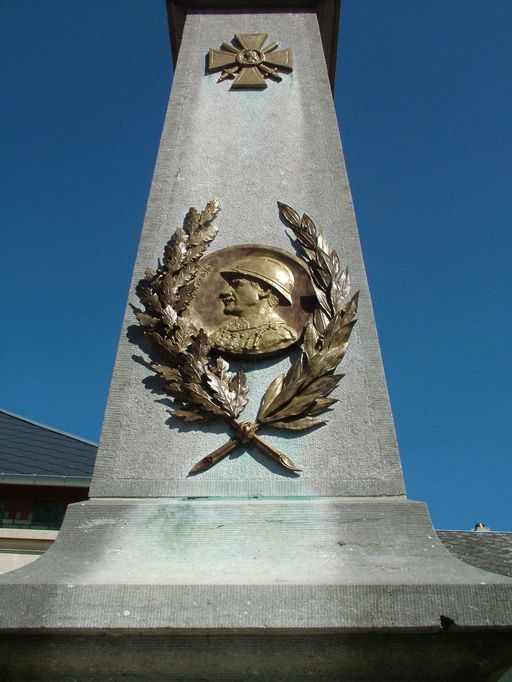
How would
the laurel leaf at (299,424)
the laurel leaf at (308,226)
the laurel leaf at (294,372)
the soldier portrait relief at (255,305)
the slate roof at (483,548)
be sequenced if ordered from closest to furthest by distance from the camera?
the laurel leaf at (299,424) → the laurel leaf at (294,372) → the soldier portrait relief at (255,305) → the laurel leaf at (308,226) → the slate roof at (483,548)

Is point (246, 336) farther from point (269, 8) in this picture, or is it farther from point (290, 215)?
point (269, 8)

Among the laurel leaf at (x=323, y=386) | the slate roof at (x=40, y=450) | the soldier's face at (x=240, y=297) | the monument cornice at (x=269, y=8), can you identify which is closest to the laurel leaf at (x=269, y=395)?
the laurel leaf at (x=323, y=386)

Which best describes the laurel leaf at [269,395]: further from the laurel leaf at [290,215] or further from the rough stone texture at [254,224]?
the laurel leaf at [290,215]

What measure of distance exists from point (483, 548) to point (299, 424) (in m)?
7.88

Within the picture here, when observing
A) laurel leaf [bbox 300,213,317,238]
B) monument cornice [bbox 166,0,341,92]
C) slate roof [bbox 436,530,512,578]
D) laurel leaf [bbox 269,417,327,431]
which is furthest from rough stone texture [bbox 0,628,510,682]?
slate roof [bbox 436,530,512,578]

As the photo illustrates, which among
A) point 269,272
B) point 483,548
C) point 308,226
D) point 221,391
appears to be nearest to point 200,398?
point 221,391

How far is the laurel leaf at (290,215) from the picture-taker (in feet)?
13.9

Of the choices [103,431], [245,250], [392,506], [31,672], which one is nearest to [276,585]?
[392,506]

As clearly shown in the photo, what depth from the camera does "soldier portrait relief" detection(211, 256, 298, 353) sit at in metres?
3.67

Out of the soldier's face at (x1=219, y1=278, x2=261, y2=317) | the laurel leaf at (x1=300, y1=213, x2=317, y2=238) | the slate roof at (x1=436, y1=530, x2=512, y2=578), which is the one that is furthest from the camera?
the slate roof at (x1=436, y1=530, x2=512, y2=578)

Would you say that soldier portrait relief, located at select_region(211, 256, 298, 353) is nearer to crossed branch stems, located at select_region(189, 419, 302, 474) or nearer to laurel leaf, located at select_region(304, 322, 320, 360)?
laurel leaf, located at select_region(304, 322, 320, 360)

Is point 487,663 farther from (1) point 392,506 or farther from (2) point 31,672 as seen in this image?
(2) point 31,672

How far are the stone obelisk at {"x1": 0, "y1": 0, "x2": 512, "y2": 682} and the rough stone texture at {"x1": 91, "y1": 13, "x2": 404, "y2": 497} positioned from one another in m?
0.01

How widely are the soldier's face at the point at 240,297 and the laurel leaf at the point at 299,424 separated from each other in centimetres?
74
